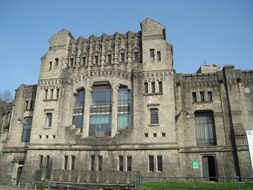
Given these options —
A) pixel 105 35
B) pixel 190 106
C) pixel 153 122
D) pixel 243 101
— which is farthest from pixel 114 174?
pixel 105 35

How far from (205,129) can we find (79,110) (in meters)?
16.9

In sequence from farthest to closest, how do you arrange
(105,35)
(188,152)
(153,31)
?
(105,35) < (153,31) < (188,152)

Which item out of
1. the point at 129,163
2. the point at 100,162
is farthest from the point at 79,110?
the point at 129,163

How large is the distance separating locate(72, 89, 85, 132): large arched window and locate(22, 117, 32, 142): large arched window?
7427mm

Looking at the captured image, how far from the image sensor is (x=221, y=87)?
30.6m

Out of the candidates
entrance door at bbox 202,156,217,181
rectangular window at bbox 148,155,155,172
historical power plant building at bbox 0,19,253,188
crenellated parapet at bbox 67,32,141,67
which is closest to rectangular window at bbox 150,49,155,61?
historical power plant building at bbox 0,19,253,188

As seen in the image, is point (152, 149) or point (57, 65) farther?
point (57, 65)

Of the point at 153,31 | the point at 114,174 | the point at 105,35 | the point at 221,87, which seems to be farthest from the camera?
the point at 105,35

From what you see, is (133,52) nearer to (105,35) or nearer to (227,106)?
(105,35)

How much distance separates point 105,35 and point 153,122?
15.5 m

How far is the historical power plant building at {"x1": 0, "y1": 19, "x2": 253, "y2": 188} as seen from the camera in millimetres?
27844

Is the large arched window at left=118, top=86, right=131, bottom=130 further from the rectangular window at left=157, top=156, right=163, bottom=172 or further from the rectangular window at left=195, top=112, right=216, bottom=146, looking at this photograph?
the rectangular window at left=195, top=112, right=216, bottom=146

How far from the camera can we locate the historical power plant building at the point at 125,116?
1096 inches

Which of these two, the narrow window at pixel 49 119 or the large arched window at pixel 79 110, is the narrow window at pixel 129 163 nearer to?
the large arched window at pixel 79 110
